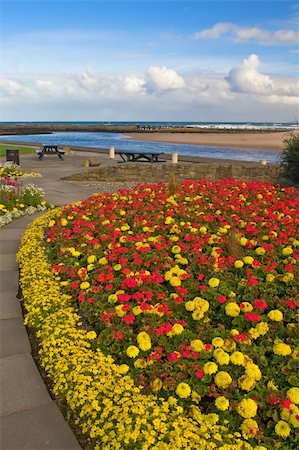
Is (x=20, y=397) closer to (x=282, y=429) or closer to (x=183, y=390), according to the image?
(x=183, y=390)

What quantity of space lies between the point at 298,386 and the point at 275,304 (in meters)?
1.23

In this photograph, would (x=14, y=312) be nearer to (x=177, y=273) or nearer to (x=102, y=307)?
(x=102, y=307)

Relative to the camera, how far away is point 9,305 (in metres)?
5.11

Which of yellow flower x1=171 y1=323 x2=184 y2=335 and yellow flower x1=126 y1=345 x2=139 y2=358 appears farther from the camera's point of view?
yellow flower x1=171 y1=323 x2=184 y2=335

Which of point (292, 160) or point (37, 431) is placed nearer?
point (37, 431)

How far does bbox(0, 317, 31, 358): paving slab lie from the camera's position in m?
4.13

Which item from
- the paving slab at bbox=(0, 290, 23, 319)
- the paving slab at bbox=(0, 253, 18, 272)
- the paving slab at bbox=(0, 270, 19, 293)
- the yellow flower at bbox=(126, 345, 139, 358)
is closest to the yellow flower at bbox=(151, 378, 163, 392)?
the yellow flower at bbox=(126, 345, 139, 358)

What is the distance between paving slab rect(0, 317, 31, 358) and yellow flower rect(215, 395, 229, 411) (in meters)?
2.09

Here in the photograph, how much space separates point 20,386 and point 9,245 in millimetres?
4283

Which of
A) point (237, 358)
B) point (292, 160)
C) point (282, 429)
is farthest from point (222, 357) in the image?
point (292, 160)

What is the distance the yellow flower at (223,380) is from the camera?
311cm

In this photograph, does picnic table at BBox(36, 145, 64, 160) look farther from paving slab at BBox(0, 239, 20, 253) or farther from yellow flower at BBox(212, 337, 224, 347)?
yellow flower at BBox(212, 337, 224, 347)

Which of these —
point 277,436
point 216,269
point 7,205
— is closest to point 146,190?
point 7,205

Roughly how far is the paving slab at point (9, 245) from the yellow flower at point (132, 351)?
433 centimetres
